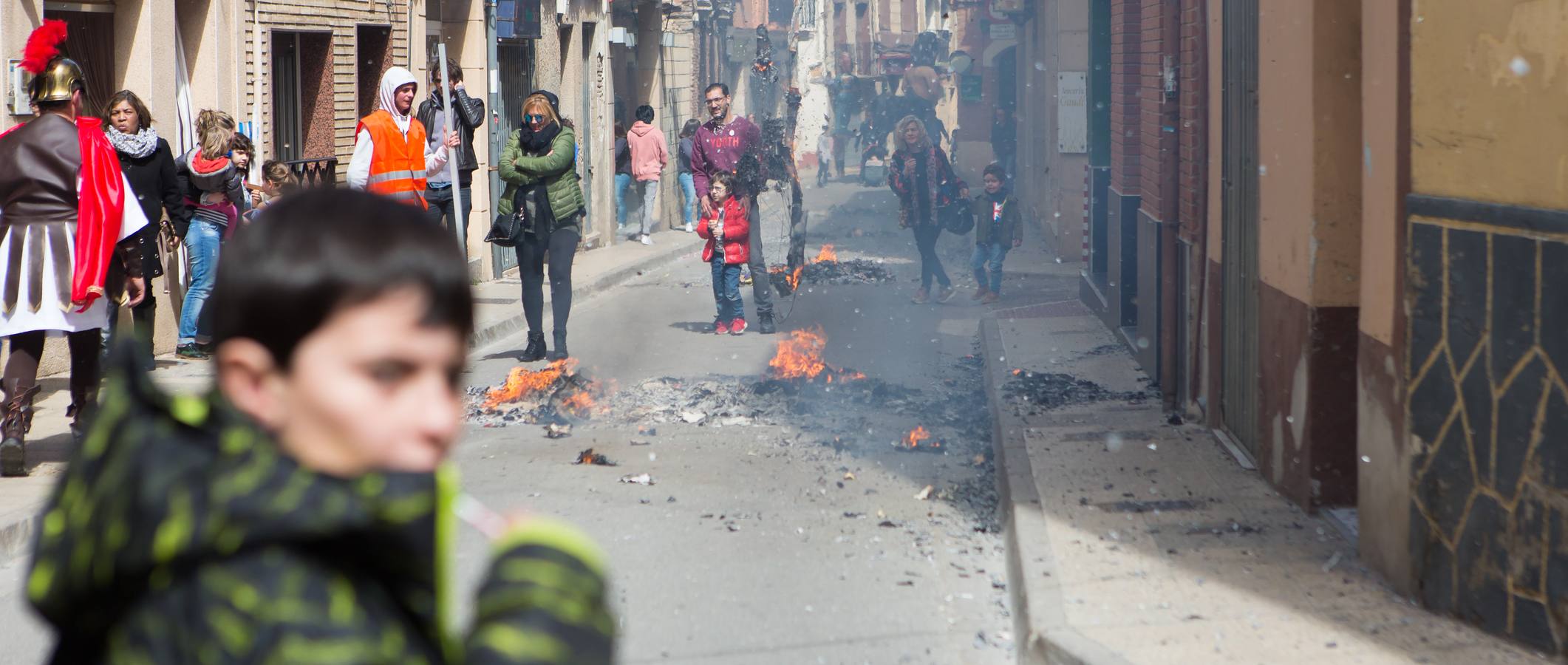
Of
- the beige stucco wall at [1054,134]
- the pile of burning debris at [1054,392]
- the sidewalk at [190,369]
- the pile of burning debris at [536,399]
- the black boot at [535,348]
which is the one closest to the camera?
the sidewalk at [190,369]

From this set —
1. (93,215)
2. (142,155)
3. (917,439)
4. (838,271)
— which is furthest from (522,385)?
(838,271)

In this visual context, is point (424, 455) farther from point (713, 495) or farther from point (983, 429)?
point (983, 429)

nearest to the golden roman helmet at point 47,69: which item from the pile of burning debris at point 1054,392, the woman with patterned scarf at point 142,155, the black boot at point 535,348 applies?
the woman with patterned scarf at point 142,155

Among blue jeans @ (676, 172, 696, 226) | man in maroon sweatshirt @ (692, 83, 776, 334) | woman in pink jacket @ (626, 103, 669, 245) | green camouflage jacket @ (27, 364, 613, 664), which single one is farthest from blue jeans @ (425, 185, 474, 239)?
green camouflage jacket @ (27, 364, 613, 664)

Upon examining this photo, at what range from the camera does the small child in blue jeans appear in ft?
48.7

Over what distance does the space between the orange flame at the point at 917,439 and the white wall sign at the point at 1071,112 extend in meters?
10.4

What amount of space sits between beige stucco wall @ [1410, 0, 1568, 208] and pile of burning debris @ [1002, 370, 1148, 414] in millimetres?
4277

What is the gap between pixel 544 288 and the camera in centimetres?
1641

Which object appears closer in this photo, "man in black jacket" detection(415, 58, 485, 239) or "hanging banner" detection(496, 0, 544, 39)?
"man in black jacket" detection(415, 58, 485, 239)

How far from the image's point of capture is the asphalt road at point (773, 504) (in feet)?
17.0

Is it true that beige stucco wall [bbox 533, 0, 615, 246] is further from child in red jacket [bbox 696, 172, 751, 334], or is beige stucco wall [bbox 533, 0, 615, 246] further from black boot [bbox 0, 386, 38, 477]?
black boot [bbox 0, 386, 38, 477]

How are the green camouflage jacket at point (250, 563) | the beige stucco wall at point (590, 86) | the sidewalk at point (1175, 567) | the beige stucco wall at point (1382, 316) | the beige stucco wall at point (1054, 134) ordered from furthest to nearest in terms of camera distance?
the beige stucco wall at point (590, 86)
the beige stucco wall at point (1054, 134)
the beige stucco wall at point (1382, 316)
the sidewalk at point (1175, 567)
the green camouflage jacket at point (250, 563)

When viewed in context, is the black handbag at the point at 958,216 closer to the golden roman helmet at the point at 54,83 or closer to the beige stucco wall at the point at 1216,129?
the beige stucco wall at the point at 1216,129

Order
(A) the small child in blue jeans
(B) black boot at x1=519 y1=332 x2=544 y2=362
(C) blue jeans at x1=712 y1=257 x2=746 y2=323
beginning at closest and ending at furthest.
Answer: (B) black boot at x1=519 y1=332 x2=544 y2=362 < (C) blue jeans at x1=712 y1=257 x2=746 y2=323 < (A) the small child in blue jeans
